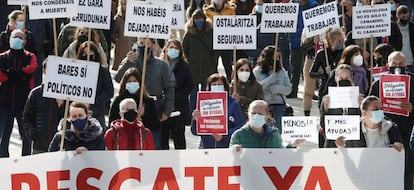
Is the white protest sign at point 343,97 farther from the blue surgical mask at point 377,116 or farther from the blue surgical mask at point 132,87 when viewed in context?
the blue surgical mask at point 132,87

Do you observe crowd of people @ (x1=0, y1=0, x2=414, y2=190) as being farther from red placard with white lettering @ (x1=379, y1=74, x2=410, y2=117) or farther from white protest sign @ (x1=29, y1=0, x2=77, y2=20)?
white protest sign @ (x1=29, y1=0, x2=77, y2=20)

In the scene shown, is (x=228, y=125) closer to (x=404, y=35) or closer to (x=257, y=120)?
(x=257, y=120)

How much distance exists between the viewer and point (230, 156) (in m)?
11.4

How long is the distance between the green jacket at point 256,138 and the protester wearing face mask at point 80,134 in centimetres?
115

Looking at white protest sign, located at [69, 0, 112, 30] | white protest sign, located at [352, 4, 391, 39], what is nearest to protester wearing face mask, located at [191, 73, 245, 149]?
white protest sign, located at [69, 0, 112, 30]

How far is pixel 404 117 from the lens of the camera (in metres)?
14.5

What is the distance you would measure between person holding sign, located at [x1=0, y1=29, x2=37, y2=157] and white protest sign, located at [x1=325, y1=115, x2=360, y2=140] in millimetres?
3994

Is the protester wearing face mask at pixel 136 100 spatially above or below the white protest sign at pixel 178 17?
below

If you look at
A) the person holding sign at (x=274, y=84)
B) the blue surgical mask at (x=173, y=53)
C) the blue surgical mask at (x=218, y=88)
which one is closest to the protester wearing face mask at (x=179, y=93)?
the blue surgical mask at (x=173, y=53)

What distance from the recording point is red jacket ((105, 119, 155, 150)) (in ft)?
42.5

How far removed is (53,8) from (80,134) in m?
2.77

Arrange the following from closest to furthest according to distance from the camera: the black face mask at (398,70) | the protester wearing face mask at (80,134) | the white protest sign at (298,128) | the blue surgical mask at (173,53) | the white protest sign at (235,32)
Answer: the protester wearing face mask at (80,134) < the white protest sign at (298,128) < the black face mask at (398,70) < the white protest sign at (235,32) < the blue surgical mask at (173,53)

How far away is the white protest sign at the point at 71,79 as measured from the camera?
493 inches

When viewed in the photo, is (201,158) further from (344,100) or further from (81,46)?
(81,46)
